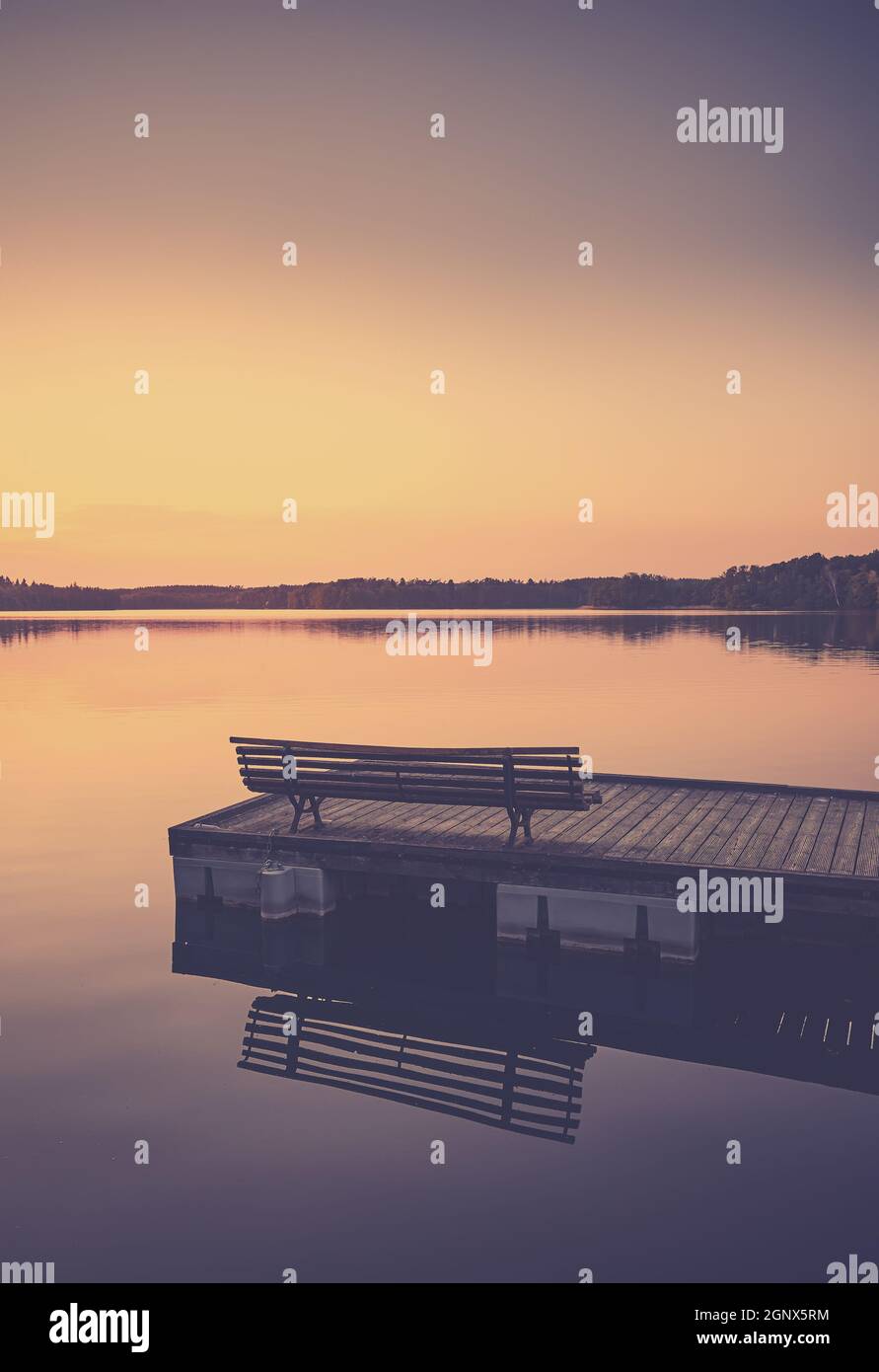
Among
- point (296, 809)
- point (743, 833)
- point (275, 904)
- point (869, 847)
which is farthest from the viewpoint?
point (296, 809)

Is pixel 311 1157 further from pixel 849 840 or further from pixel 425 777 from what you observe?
pixel 849 840

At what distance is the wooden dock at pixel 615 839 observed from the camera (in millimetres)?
12867

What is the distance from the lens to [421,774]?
597 inches

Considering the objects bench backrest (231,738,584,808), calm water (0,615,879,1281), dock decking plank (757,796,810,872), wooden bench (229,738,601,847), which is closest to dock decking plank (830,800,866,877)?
dock decking plank (757,796,810,872)

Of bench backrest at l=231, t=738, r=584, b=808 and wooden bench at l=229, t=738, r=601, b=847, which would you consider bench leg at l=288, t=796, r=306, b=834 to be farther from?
bench backrest at l=231, t=738, r=584, b=808

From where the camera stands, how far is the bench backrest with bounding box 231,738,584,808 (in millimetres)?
14031

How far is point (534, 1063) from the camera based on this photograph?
11.3 meters

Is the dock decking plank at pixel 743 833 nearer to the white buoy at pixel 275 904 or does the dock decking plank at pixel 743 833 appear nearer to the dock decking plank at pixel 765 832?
the dock decking plank at pixel 765 832

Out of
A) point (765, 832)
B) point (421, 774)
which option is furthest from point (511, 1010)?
point (765, 832)

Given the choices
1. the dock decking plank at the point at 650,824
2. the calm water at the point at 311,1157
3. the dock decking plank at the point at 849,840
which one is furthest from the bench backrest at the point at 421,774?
the dock decking plank at the point at 849,840

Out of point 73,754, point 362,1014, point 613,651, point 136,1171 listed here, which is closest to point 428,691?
point 73,754

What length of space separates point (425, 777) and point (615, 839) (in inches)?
112

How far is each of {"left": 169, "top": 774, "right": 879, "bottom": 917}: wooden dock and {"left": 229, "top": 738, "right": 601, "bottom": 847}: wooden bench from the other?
0.53m
